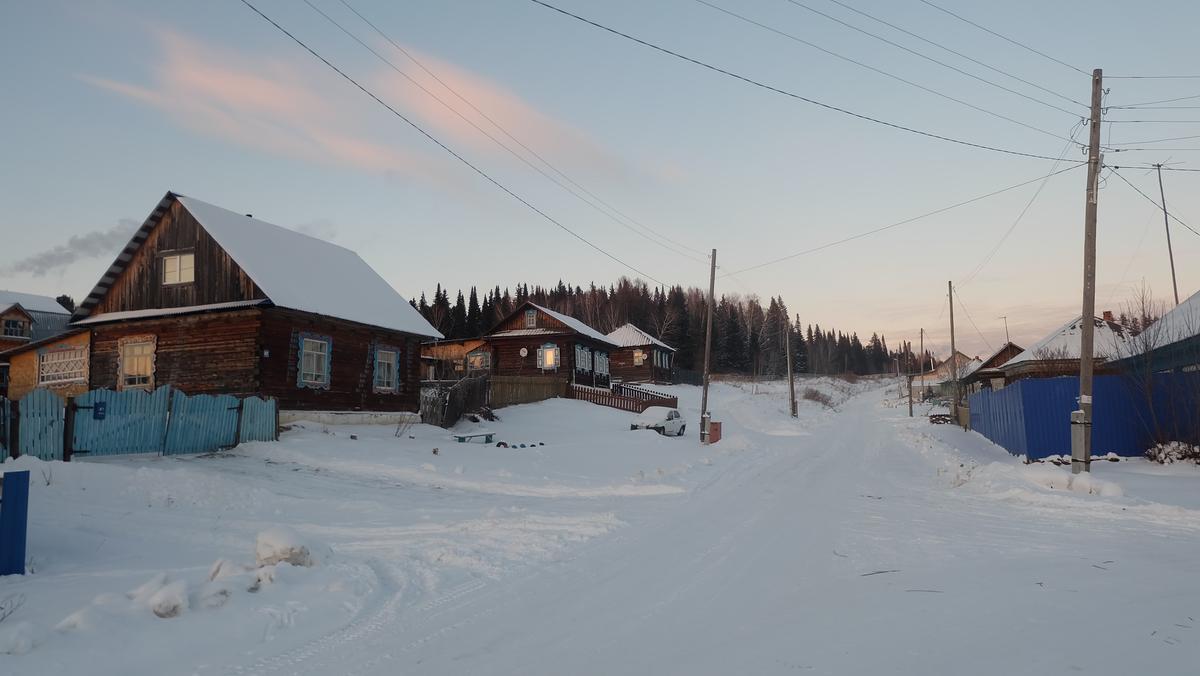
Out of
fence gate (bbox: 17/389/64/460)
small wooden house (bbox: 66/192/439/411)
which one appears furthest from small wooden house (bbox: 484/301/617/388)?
fence gate (bbox: 17/389/64/460)

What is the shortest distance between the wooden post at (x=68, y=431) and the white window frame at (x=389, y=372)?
40.2 ft

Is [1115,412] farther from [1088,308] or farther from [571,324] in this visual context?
[571,324]

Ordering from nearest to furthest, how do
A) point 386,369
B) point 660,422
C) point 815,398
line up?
point 386,369
point 660,422
point 815,398

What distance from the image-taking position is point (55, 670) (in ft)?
14.5

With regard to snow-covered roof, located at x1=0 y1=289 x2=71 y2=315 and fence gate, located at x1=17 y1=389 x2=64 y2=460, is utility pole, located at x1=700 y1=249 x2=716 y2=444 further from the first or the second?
snow-covered roof, located at x1=0 y1=289 x2=71 y2=315

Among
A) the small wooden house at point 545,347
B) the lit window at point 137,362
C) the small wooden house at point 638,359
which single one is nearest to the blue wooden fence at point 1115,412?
the small wooden house at point 545,347

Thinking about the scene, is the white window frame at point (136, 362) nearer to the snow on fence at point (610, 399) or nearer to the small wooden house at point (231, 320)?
the small wooden house at point (231, 320)

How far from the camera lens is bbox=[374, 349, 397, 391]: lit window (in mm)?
26312

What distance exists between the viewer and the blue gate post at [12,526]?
6.52 metres

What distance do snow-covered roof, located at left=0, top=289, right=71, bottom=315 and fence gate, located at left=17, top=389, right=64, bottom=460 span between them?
47.8 m

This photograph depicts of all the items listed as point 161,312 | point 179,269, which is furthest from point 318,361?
point 179,269

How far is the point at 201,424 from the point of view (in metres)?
16.5

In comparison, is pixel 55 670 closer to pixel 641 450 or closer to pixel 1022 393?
pixel 641 450

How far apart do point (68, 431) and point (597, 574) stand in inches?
507
